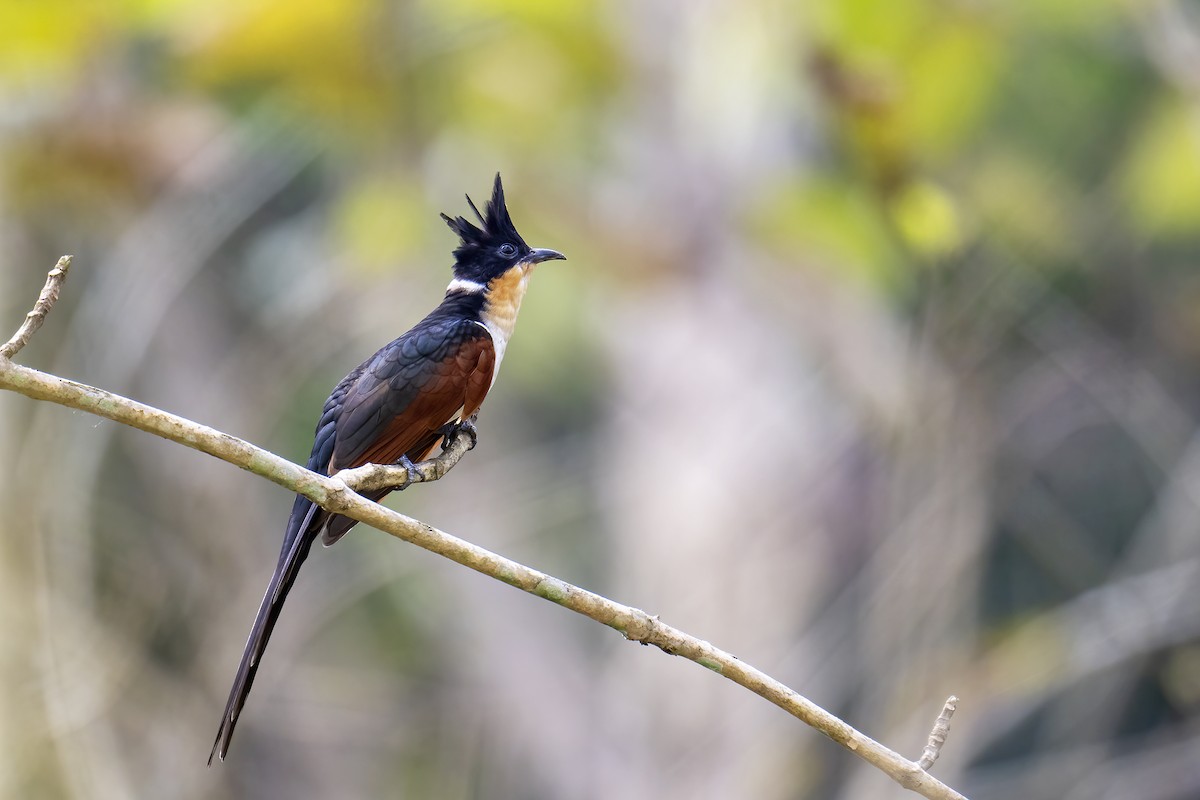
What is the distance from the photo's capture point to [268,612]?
2852mm

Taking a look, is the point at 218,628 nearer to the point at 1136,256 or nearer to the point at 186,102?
the point at 186,102

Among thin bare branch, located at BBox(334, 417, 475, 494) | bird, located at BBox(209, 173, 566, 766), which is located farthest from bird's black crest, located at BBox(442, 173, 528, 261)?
thin bare branch, located at BBox(334, 417, 475, 494)

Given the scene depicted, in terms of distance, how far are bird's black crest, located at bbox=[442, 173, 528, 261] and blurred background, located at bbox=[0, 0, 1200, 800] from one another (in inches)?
170

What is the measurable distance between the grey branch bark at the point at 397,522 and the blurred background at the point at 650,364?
532 centimetres

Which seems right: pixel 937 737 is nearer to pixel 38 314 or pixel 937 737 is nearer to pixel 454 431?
pixel 454 431

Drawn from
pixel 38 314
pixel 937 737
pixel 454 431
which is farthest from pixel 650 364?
pixel 38 314

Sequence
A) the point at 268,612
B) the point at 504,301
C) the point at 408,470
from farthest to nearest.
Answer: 1. the point at 504,301
2. the point at 408,470
3. the point at 268,612

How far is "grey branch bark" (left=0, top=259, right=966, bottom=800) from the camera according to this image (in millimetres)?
2561

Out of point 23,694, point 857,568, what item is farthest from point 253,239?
point 857,568

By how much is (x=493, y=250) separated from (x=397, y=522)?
1240 mm

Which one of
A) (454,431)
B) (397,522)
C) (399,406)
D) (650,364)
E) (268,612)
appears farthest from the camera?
(650,364)

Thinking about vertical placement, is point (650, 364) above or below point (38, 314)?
above

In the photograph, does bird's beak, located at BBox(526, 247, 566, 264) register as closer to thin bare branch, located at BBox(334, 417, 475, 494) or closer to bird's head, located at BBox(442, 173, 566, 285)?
bird's head, located at BBox(442, 173, 566, 285)

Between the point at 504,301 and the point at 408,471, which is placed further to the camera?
the point at 504,301
